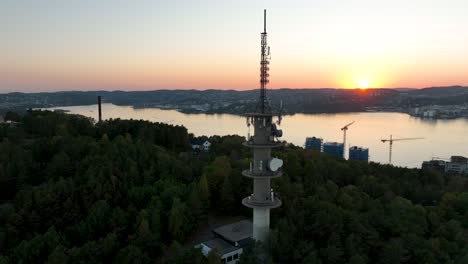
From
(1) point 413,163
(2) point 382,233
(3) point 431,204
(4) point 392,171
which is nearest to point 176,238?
(2) point 382,233

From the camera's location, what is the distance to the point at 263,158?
1131 centimetres

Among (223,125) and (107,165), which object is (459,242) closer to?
(107,165)

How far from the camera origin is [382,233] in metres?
13.1

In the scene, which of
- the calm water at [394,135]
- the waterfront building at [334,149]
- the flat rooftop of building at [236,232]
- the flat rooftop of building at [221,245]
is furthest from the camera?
the calm water at [394,135]

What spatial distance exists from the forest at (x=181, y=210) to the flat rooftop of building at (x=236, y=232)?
1105 mm

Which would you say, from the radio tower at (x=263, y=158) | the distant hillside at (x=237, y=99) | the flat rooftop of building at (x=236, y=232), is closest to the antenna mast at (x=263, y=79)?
the radio tower at (x=263, y=158)

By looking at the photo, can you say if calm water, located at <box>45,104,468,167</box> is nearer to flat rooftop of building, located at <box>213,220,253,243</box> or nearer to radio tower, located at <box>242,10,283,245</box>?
flat rooftop of building, located at <box>213,220,253,243</box>

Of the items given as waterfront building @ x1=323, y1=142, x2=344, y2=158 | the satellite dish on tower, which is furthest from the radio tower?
waterfront building @ x1=323, y1=142, x2=344, y2=158

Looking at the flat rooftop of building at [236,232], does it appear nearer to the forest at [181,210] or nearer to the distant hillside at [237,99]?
the forest at [181,210]

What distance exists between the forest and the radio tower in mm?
688

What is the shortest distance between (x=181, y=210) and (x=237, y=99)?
120536mm

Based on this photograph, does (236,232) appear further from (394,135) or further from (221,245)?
(394,135)

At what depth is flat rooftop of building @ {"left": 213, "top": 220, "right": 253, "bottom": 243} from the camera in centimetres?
1248

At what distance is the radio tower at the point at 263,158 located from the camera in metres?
11.1
